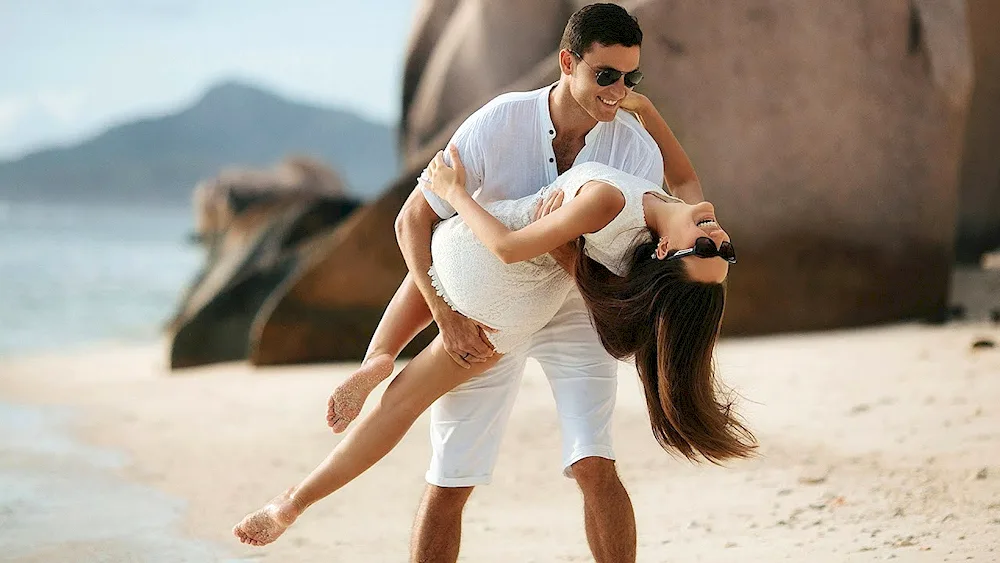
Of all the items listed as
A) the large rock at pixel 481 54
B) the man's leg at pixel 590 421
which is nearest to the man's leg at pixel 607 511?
the man's leg at pixel 590 421

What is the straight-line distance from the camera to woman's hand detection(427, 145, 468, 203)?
297cm

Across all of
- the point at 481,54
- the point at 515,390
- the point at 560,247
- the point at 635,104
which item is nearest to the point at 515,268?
the point at 560,247

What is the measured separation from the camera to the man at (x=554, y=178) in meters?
2.98

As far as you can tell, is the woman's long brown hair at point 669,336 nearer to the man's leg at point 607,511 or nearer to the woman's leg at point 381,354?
the man's leg at point 607,511

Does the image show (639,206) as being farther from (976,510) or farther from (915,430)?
(915,430)

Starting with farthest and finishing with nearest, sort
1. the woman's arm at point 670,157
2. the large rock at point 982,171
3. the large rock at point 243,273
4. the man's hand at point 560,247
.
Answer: the large rock at point 982,171 < the large rock at point 243,273 < the woman's arm at point 670,157 < the man's hand at point 560,247

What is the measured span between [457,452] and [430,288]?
1.44 ft

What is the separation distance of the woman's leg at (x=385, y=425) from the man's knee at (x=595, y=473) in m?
0.34

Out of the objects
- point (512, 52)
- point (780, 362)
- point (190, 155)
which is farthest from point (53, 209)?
point (780, 362)

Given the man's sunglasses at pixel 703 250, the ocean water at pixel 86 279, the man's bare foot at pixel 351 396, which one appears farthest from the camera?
the ocean water at pixel 86 279

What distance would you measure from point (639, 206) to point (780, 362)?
3.37 metres

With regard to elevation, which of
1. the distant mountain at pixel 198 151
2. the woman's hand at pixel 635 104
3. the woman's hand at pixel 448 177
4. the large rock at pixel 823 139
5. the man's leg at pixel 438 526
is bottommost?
the man's leg at pixel 438 526

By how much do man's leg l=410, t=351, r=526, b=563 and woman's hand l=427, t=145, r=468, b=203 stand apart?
482mm

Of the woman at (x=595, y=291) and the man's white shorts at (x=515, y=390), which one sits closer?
the woman at (x=595, y=291)
